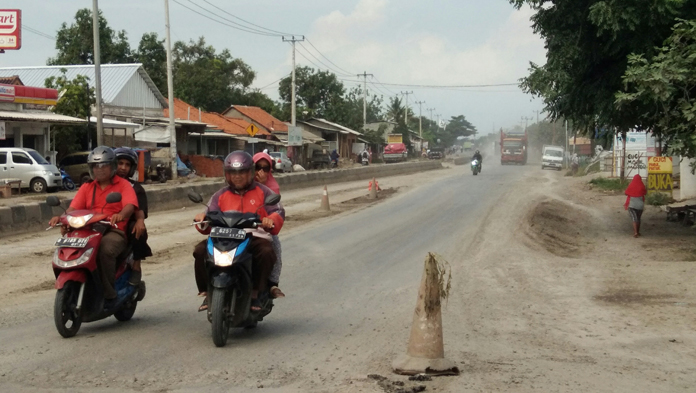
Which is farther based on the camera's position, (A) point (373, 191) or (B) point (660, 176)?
(A) point (373, 191)

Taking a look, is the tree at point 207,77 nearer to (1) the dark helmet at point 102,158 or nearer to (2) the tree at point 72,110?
(2) the tree at point 72,110

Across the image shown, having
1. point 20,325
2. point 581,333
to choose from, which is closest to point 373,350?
point 581,333

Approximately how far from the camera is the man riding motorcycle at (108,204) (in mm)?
7164

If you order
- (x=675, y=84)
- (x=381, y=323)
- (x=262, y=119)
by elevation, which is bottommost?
(x=381, y=323)

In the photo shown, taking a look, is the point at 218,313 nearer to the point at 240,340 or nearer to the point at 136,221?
the point at 240,340

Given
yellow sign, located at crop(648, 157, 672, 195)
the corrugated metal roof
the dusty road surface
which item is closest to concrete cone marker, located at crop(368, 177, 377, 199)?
yellow sign, located at crop(648, 157, 672, 195)

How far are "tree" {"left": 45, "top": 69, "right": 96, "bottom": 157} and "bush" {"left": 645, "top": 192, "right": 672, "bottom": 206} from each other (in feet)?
83.2

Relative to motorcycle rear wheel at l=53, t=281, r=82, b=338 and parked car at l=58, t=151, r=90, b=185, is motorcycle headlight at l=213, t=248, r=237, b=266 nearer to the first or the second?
motorcycle rear wheel at l=53, t=281, r=82, b=338

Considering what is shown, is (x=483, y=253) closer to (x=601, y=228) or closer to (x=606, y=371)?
(x=601, y=228)

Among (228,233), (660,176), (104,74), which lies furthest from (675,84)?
(104,74)

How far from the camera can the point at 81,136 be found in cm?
3888

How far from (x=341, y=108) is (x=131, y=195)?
81.6 meters

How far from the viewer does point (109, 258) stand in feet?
23.3

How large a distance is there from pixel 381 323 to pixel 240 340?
1.68 m
